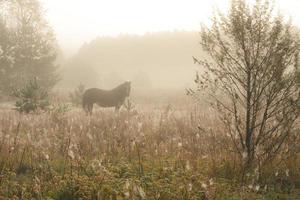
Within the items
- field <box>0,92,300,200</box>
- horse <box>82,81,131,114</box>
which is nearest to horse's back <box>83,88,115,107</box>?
horse <box>82,81,131,114</box>

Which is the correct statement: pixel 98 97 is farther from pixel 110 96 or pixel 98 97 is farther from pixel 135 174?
pixel 135 174

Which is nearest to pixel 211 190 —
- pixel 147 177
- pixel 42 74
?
pixel 147 177

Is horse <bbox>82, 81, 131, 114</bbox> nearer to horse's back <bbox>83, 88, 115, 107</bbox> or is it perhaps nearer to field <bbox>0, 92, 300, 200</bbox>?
horse's back <bbox>83, 88, 115, 107</bbox>

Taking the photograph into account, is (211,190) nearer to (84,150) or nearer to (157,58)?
(84,150)

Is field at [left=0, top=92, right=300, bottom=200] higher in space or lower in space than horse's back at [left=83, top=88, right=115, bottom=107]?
lower

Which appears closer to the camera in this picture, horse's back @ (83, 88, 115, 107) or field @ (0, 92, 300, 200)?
field @ (0, 92, 300, 200)

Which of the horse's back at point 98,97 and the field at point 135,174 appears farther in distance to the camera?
the horse's back at point 98,97

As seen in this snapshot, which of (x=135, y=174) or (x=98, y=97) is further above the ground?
(x=98, y=97)

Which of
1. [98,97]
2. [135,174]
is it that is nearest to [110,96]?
[98,97]

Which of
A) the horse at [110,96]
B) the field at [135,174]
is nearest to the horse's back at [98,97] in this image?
the horse at [110,96]

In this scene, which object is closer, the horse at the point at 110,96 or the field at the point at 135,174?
the field at the point at 135,174

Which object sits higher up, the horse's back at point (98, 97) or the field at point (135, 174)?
the horse's back at point (98, 97)

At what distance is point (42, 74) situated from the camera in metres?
34.8

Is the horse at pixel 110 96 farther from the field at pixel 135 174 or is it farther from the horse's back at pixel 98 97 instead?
the field at pixel 135 174
